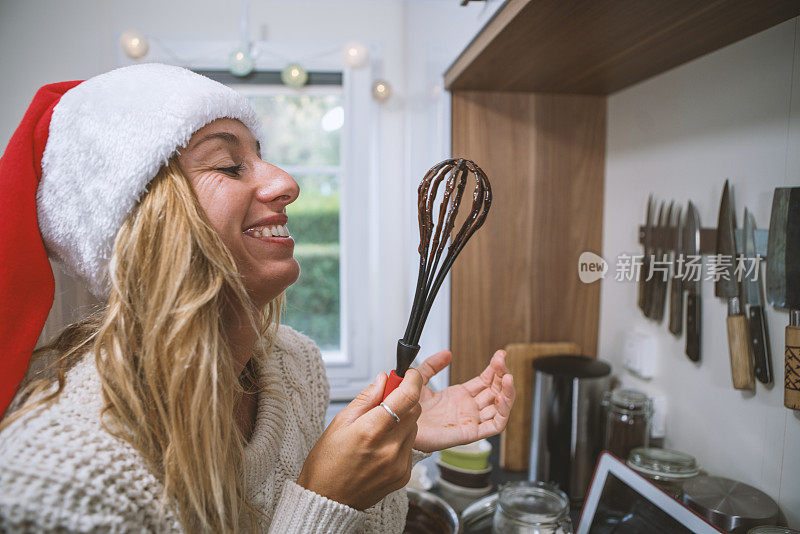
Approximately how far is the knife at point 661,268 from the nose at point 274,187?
0.73 metres

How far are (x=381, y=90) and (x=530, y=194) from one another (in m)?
0.76

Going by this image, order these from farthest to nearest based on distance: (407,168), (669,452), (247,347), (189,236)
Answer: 1. (407,168)
2. (669,452)
3. (247,347)
4. (189,236)

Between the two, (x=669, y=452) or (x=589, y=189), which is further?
(x=589, y=189)

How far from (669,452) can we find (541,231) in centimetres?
54

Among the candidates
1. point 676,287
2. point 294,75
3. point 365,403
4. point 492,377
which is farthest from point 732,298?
point 294,75

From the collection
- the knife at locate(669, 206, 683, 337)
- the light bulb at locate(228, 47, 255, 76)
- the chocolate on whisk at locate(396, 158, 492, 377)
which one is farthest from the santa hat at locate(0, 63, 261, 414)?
the light bulb at locate(228, 47, 255, 76)

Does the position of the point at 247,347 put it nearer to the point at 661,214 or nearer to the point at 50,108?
the point at 50,108

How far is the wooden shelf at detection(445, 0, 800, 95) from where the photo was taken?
714 mm

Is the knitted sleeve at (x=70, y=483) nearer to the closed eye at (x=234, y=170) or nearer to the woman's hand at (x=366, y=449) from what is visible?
the woman's hand at (x=366, y=449)

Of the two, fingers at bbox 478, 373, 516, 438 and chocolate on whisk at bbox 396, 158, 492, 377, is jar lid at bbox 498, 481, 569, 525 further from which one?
chocolate on whisk at bbox 396, 158, 492, 377

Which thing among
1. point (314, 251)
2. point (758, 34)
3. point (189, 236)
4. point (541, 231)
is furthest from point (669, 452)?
→ point (314, 251)

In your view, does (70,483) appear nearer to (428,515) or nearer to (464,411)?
→ (464,411)

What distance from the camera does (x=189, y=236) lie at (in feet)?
1.86

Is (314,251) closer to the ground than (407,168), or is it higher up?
closer to the ground
